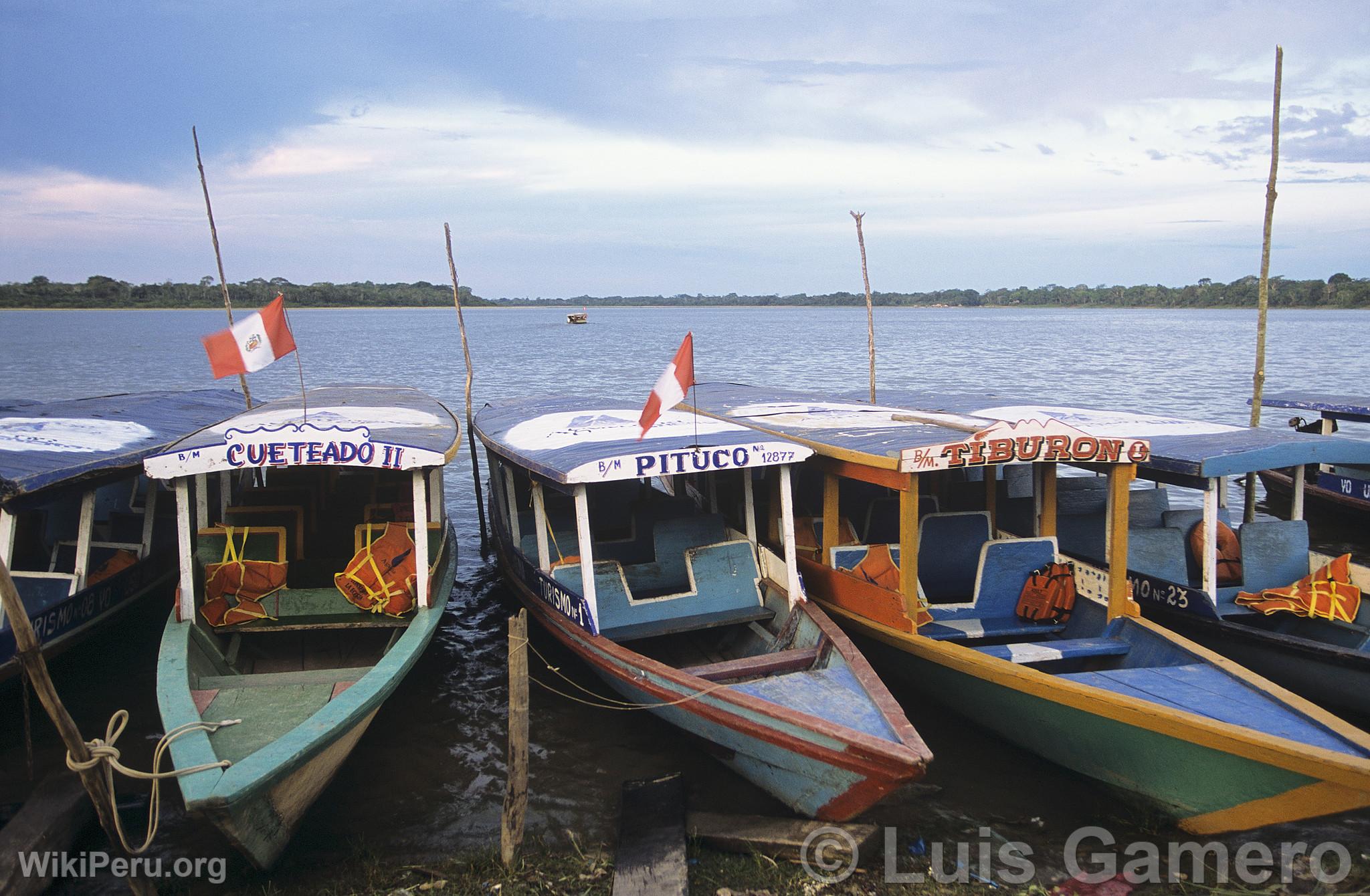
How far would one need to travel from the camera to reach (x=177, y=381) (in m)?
38.3

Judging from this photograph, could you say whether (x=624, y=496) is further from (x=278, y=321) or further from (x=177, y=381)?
(x=177, y=381)

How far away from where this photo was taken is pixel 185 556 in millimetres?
7148

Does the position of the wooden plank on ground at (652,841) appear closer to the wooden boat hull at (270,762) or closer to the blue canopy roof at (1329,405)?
the wooden boat hull at (270,762)

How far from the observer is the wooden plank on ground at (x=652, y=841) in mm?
5242

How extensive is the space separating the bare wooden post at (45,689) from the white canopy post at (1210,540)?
8.62 m

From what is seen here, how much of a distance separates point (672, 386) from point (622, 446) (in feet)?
3.55

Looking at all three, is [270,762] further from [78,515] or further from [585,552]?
[78,515]

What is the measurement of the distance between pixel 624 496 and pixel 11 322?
130m

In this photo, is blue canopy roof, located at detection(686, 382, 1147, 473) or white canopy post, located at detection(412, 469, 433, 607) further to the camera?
white canopy post, located at detection(412, 469, 433, 607)

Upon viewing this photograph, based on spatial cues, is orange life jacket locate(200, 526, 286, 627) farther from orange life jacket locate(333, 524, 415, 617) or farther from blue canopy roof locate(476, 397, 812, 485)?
blue canopy roof locate(476, 397, 812, 485)

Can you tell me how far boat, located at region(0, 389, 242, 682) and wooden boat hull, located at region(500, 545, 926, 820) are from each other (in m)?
4.68

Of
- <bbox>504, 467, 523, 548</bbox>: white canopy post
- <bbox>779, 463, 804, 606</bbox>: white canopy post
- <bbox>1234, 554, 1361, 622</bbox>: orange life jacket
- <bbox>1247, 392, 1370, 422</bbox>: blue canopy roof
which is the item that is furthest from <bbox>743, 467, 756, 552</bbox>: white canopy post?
<bbox>1247, 392, 1370, 422</bbox>: blue canopy roof

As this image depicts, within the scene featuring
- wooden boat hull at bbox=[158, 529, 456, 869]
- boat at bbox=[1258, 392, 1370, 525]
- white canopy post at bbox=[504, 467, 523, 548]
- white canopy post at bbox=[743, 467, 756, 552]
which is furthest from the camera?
boat at bbox=[1258, 392, 1370, 525]

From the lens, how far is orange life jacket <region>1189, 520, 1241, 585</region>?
8.45 metres
